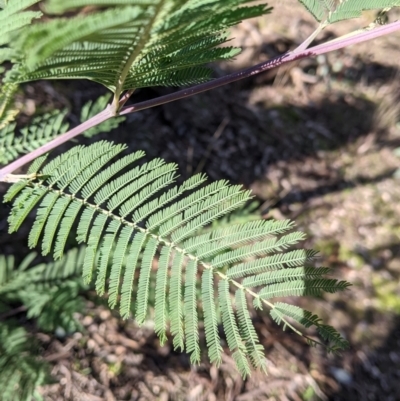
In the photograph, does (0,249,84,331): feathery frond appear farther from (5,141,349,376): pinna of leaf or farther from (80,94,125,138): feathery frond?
(5,141,349,376): pinna of leaf

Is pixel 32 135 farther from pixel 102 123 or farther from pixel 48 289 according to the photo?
pixel 48 289

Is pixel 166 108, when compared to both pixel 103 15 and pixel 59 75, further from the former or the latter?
pixel 103 15

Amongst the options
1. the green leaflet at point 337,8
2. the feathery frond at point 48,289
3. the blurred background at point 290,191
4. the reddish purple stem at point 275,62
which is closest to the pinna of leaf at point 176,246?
the reddish purple stem at point 275,62

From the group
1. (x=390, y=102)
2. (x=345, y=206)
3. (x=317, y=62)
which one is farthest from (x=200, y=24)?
(x=317, y=62)

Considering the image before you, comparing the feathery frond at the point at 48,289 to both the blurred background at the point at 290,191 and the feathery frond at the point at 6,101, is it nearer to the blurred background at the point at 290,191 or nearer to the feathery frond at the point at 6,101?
the blurred background at the point at 290,191

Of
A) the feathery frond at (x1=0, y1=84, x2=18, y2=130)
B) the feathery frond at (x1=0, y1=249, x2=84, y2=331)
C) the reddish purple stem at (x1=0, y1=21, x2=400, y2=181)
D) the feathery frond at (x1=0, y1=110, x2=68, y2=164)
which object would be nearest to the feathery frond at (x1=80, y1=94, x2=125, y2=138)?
the feathery frond at (x1=0, y1=110, x2=68, y2=164)
